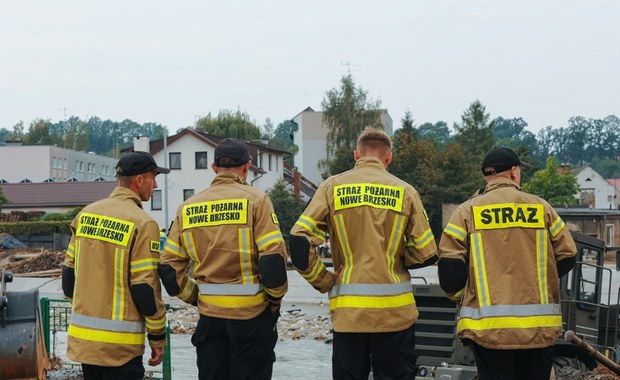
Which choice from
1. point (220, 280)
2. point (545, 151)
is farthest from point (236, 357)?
point (545, 151)

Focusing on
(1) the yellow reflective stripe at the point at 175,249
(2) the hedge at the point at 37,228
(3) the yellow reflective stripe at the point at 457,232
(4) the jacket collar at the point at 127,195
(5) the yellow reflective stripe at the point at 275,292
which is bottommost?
(2) the hedge at the point at 37,228

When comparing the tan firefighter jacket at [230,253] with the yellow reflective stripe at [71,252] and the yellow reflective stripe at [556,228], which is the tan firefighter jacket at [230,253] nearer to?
→ the yellow reflective stripe at [71,252]

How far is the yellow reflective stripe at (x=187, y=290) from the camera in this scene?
21.7 feet

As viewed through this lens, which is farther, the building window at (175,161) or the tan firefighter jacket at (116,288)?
Result: the building window at (175,161)

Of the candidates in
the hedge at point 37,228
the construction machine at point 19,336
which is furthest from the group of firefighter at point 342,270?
the hedge at point 37,228

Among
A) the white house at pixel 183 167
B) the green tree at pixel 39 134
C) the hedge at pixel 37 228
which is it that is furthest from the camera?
the green tree at pixel 39 134

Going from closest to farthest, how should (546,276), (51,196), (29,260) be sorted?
(546,276)
(29,260)
(51,196)

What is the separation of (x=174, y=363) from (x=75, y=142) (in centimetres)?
12874

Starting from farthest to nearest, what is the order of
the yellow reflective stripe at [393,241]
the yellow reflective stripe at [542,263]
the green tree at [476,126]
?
1. the green tree at [476,126]
2. the yellow reflective stripe at [393,241]
3. the yellow reflective stripe at [542,263]

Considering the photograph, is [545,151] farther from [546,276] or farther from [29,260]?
[546,276]

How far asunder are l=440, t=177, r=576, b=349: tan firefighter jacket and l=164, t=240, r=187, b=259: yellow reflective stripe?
6.10ft

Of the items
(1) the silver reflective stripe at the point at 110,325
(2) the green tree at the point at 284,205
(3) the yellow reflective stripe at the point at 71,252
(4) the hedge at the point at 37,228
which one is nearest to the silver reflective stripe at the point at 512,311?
(1) the silver reflective stripe at the point at 110,325

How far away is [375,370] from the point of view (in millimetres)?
6148

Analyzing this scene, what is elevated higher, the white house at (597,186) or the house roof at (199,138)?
the house roof at (199,138)
